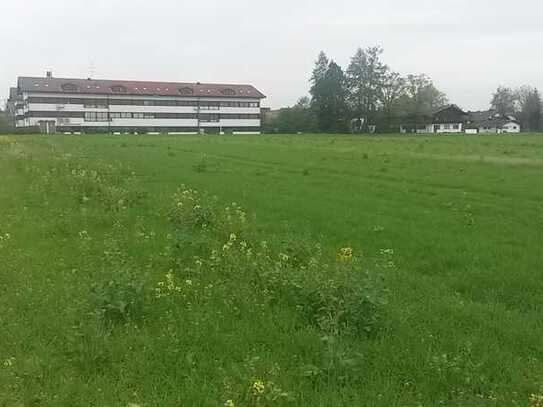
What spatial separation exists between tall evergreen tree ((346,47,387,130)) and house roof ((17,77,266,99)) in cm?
2508

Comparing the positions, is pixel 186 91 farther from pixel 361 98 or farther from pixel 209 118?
pixel 361 98

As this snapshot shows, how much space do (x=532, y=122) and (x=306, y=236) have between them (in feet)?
482

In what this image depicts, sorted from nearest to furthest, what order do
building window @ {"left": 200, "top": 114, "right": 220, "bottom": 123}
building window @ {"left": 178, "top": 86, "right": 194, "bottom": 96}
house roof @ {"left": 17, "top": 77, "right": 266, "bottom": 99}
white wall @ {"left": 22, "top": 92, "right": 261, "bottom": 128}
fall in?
white wall @ {"left": 22, "top": 92, "right": 261, "bottom": 128}, house roof @ {"left": 17, "top": 77, "right": 266, "bottom": 99}, building window @ {"left": 178, "top": 86, "right": 194, "bottom": 96}, building window @ {"left": 200, "top": 114, "right": 220, "bottom": 123}

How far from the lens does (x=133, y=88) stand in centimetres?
13050

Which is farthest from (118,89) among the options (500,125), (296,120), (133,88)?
(500,125)

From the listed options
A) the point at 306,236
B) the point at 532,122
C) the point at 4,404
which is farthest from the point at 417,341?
the point at 532,122

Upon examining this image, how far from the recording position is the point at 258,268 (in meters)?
8.42

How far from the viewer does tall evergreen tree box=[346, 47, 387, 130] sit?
399 ft

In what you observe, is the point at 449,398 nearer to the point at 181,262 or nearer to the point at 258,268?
the point at 258,268

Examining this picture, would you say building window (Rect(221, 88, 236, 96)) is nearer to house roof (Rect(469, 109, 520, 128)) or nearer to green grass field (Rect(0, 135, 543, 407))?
house roof (Rect(469, 109, 520, 128))

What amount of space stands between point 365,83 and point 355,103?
5.57m

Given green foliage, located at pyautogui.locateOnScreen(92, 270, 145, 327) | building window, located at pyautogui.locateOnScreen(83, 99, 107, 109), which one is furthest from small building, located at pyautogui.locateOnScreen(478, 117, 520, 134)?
green foliage, located at pyautogui.locateOnScreen(92, 270, 145, 327)

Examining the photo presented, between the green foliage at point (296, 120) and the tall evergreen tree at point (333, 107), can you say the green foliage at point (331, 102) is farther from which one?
the green foliage at point (296, 120)

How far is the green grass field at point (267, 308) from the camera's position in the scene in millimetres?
5441
